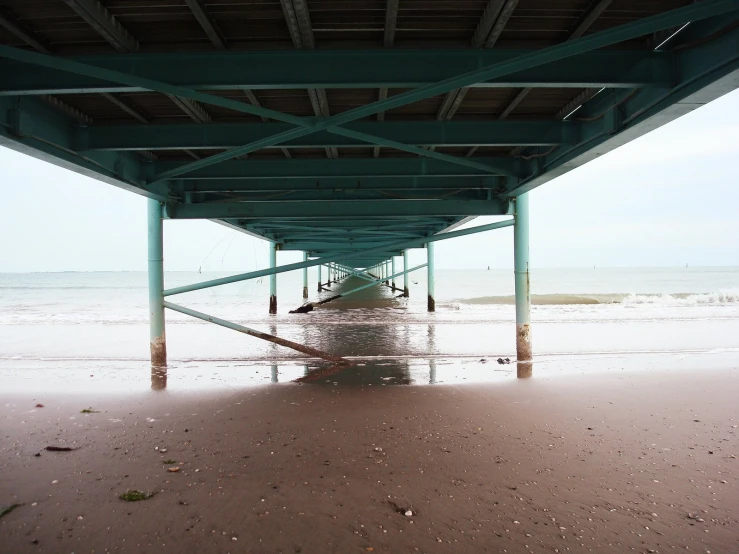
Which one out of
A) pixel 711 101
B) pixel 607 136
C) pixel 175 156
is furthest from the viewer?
pixel 175 156

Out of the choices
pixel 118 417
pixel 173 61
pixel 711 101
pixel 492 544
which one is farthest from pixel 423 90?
pixel 118 417

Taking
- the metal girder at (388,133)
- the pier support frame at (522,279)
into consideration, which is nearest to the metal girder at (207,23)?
the metal girder at (388,133)

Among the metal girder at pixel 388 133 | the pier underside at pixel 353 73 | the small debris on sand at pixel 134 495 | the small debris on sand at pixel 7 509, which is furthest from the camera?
the metal girder at pixel 388 133

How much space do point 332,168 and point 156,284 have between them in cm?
427

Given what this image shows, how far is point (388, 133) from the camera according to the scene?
22.3 ft

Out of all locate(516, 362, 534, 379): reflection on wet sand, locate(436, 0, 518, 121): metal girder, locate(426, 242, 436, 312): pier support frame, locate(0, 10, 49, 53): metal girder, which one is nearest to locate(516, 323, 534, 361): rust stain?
locate(516, 362, 534, 379): reflection on wet sand

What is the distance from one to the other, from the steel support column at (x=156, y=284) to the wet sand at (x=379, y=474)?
10.3 ft

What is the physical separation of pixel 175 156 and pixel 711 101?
311 inches

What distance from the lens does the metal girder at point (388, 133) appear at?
21.7 feet

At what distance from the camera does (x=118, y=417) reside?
5.80 m

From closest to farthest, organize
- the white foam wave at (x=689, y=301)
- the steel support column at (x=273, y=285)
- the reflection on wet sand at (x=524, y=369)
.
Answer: the reflection on wet sand at (x=524, y=369) < the steel support column at (x=273, y=285) < the white foam wave at (x=689, y=301)

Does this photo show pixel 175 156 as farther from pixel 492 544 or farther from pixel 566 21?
pixel 492 544

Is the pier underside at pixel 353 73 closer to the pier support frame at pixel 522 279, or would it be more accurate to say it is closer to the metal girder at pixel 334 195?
the pier support frame at pixel 522 279

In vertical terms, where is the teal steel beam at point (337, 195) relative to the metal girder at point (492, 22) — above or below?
below
